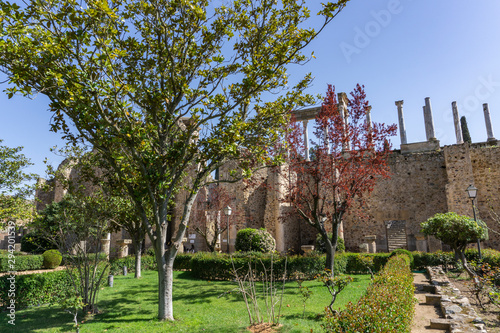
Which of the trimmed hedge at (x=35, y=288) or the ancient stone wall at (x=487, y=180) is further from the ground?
the ancient stone wall at (x=487, y=180)

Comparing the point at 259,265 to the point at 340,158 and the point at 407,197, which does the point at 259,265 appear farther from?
the point at 407,197

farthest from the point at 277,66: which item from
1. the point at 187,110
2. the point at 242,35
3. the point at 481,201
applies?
the point at 481,201

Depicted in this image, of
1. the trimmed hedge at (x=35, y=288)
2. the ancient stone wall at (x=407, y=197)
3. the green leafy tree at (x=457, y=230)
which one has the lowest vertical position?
the trimmed hedge at (x=35, y=288)

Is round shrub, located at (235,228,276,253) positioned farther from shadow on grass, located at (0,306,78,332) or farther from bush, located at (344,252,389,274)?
shadow on grass, located at (0,306,78,332)

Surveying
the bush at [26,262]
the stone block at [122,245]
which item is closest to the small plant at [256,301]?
the stone block at [122,245]

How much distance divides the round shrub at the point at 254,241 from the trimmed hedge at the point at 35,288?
737 centimetres

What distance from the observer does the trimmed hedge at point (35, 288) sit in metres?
7.89

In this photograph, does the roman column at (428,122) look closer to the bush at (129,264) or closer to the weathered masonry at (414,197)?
the weathered masonry at (414,197)

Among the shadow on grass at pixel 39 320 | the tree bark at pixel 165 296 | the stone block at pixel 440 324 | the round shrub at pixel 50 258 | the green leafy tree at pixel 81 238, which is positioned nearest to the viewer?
the stone block at pixel 440 324

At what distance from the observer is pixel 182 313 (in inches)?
276

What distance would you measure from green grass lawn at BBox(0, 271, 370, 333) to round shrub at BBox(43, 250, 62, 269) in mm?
7653

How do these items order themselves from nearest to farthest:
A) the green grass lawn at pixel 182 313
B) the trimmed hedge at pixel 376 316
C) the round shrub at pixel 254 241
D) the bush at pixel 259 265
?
1. the trimmed hedge at pixel 376 316
2. the green grass lawn at pixel 182 313
3. the bush at pixel 259 265
4. the round shrub at pixel 254 241

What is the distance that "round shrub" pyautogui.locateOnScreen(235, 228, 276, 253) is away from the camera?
1426 centimetres

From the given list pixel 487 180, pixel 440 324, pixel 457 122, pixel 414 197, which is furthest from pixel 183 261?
pixel 457 122
